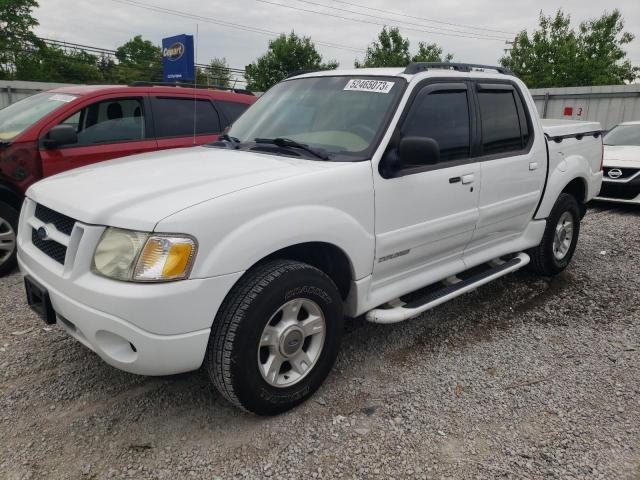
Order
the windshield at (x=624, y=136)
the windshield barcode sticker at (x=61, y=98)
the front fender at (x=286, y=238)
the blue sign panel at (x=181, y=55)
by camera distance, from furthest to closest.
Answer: the windshield at (x=624, y=136) < the windshield barcode sticker at (x=61, y=98) < the blue sign panel at (x=181, y=55) < the front fender at (x=286, y=238)

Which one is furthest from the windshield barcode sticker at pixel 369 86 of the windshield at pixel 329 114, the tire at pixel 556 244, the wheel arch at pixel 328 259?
the tire at pixel 556 244

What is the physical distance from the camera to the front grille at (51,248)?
255cm

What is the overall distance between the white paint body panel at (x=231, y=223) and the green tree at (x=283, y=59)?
113ft

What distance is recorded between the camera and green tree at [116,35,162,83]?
176 ft

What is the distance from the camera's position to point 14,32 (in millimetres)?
42969

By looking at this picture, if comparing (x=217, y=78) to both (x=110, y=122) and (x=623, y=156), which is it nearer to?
(x=110, y=122)

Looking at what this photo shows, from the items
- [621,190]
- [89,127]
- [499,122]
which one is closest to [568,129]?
[499,122]

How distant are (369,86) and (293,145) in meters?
0.66

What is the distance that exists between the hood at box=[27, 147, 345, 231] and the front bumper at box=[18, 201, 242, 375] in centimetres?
16

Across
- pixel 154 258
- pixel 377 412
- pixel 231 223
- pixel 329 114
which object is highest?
pixel 329 114

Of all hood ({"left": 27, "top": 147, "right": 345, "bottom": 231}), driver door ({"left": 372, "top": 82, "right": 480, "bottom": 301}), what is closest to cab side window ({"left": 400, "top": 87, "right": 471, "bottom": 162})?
driver door ({"left": 372, "top": 82, "right": 480, "bottom": 301})

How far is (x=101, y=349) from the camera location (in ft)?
7.62

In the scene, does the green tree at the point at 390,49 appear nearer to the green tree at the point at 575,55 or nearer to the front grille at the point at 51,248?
the green tree at the point at 575,55

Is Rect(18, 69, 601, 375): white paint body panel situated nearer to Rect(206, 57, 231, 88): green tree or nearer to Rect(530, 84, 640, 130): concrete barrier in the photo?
Rect(206, 57, 231, 88): green tree
